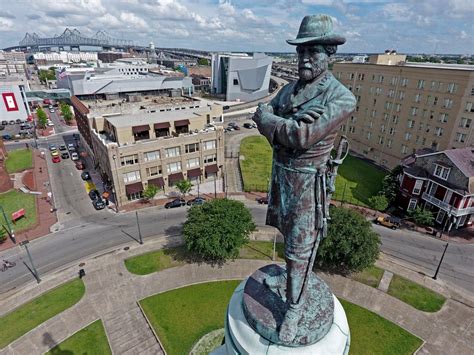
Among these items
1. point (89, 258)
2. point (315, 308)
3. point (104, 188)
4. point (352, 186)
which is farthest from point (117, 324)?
point (352, 186)

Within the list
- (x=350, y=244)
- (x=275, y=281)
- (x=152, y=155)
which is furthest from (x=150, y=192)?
(x=275, y=281)

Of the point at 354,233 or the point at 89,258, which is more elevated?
the point at 354,233

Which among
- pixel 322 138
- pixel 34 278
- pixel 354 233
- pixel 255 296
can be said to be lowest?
pixel 34 278

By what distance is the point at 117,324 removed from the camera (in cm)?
2798

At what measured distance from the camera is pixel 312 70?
9719 millimetres

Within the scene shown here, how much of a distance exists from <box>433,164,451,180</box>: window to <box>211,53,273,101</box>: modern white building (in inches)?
4111

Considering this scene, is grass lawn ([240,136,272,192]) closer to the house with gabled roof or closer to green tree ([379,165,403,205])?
green tree ([379,165,403,205])

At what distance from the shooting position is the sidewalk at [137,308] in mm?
26406

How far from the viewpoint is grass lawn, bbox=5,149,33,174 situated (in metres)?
65.1

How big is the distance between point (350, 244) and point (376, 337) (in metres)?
8.94

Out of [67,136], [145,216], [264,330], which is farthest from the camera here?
[67,136]

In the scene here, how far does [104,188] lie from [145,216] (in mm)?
14562

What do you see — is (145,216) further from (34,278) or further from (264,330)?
Answer: (264,330)

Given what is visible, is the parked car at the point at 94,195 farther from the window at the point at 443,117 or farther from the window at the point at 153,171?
the window at the point at 443,117
